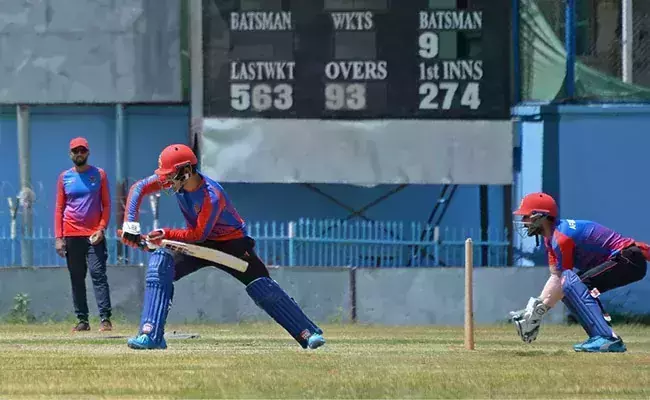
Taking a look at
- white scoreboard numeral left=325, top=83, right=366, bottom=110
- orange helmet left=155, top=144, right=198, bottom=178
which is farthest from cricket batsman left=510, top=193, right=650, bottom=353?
white scoreboard numeral left=325, top=83, right=366, bottom=110

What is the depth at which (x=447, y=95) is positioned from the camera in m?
23.0

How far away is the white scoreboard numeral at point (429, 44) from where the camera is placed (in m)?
22.8

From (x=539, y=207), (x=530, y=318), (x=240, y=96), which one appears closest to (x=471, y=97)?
(x=240, y=96)

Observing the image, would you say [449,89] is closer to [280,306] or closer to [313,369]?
[280,306]

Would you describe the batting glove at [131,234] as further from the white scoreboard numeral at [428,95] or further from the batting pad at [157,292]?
the white scoreboard numeral at [428,95]

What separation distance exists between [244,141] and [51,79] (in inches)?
106

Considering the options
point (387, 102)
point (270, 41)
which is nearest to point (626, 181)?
point (387, 102)

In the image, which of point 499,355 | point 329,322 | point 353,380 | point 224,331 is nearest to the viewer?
point 353,380

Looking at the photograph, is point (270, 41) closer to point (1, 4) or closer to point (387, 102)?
point (387, 102)

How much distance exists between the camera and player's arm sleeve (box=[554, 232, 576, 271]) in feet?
50.8

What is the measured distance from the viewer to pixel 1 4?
23.5 metres

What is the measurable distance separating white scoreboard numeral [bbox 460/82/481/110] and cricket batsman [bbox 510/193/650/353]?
22.5 feet

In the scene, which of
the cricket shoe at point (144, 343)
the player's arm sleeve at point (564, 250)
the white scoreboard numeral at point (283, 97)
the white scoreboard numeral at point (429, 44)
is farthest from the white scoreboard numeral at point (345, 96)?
the cricket shoe at point (144, 343)

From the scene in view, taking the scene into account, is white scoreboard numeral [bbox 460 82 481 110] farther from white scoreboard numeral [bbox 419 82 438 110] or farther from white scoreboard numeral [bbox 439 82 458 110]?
white scoreboard numeral [bbox 419 82 438 110]
